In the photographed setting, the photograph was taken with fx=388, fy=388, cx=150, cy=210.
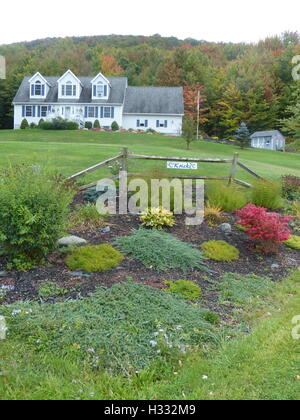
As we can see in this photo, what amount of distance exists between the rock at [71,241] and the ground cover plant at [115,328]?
6.37 ft

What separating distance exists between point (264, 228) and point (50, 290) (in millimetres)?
4004

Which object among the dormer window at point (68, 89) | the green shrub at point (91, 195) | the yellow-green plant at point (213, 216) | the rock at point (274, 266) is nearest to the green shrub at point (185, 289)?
the rock at point (274, 266)

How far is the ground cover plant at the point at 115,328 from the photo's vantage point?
369 centimetres

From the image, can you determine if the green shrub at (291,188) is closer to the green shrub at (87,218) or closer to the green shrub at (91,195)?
the green shrub at (91,195)

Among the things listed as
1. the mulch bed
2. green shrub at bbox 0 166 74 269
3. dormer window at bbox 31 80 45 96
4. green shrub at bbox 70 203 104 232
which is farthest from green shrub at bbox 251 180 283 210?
dormer window at bbox 31 80 45 96

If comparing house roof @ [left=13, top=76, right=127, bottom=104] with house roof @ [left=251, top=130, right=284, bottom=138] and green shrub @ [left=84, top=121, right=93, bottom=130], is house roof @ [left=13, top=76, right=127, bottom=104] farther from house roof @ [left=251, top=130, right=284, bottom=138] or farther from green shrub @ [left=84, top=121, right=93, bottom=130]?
house roof @ [left=251, top=130, right=284, bottom=138]

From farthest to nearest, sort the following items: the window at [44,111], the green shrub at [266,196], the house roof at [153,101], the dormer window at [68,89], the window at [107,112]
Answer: the house roof at [153,101] → the window at [44,111] → the dormer window at [68,89] → the window at [107,112] → the green shrub at [266,196]

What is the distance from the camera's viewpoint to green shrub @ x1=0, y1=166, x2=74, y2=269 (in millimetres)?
5438

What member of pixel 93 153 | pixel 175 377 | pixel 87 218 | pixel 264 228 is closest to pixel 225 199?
pixel 264 228

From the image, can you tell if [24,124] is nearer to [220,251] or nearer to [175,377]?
[220,251]

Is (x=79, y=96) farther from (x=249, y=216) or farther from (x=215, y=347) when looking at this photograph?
(x=215, y=347)

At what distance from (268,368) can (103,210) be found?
5340 mm
